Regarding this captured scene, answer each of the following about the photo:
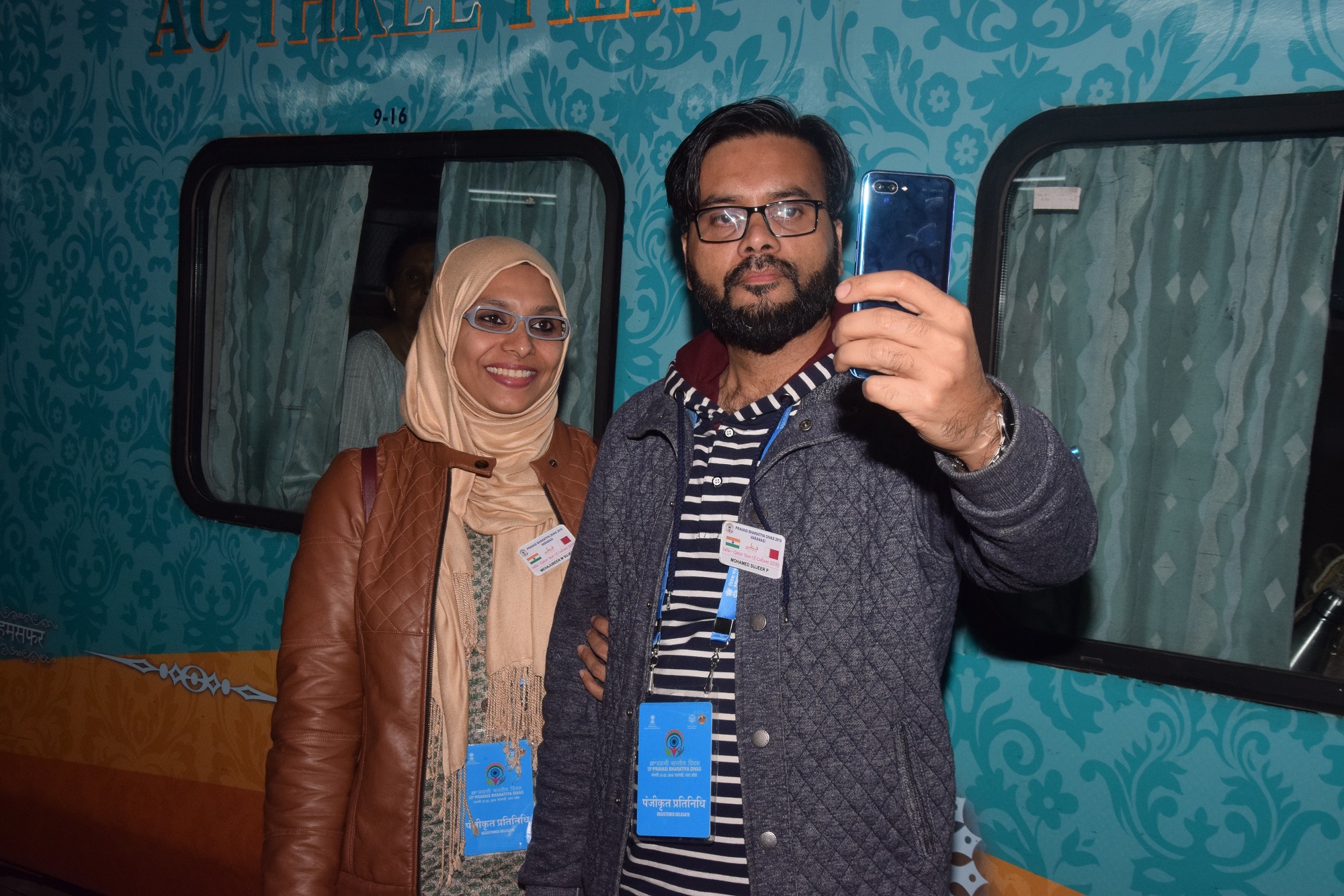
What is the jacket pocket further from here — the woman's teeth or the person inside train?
the person inside train

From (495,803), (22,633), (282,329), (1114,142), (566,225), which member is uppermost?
(1114,142)

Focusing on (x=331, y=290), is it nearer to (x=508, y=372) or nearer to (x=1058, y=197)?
(x=508, y=372)

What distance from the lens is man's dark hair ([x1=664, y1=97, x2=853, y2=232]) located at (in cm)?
191

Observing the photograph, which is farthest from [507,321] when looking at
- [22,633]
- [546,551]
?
[22,633]

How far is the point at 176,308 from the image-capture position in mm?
3555

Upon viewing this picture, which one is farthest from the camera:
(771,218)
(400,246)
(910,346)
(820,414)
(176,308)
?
(176,308)

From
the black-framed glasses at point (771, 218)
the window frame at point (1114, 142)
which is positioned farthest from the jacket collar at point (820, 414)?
the window frame at point (1114, 142)

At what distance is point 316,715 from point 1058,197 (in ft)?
6.86

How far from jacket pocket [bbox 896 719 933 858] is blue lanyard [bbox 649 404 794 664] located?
0.34 meters

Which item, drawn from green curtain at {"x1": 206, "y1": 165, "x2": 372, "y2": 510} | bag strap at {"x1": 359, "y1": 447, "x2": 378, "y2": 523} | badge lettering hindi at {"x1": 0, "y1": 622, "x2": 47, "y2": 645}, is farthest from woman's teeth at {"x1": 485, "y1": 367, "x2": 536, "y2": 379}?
badge lettering hindi at {"x1": 0, "y1": 622, "x2": 47, "y2": 645}

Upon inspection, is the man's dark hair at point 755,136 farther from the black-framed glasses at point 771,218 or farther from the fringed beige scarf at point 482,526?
the fringed beige scarf at point 482,526

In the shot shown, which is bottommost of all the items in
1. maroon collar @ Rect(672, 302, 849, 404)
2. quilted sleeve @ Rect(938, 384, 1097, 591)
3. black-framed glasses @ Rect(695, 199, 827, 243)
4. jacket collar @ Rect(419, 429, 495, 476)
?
jacket collar @ Rect(419, 429, 495, 476)

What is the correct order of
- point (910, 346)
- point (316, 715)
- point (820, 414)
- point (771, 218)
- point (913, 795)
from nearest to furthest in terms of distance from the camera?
point (910, 346) → point (913, 795) → point (820, 414) → point (771, 218) → point (316, 715)

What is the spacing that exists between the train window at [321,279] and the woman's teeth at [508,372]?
0.63 meters
